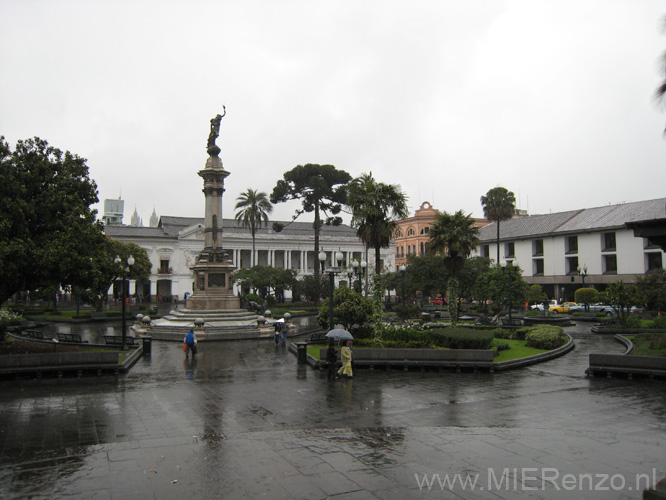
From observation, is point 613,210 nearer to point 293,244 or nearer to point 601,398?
point 293,244

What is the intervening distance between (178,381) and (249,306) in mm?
32318

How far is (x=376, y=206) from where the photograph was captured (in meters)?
23.6

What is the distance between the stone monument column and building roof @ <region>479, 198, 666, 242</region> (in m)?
36.6

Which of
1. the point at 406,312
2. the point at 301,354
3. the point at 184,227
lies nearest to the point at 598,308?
the point at 406,312

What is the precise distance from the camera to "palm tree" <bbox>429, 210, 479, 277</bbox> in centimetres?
2927

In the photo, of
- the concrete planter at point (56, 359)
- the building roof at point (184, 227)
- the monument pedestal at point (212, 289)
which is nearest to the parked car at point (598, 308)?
the monument pedestal at point (212, 289)

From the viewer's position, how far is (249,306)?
48125mm

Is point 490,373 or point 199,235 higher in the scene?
point 199,235

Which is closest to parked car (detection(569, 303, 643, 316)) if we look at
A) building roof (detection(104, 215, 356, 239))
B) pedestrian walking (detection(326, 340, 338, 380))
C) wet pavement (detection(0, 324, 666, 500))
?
wet pavement (detection(0, 324, 666, 500))

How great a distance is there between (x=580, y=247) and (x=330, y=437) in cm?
5608

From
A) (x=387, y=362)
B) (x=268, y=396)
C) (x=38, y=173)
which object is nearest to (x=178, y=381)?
(x=268, y=396)

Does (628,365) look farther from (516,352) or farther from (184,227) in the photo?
(184,227)

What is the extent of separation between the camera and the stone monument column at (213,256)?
1341 inches

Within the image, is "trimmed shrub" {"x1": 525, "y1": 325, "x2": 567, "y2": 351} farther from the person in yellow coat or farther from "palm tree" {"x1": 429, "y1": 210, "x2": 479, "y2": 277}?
the person in yellow coat
